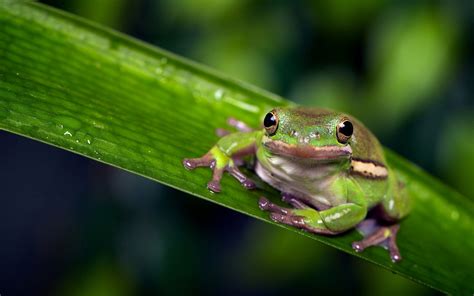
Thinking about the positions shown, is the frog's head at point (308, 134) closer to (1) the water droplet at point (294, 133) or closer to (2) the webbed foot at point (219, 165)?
(1) the water droplet at point (294, 133)

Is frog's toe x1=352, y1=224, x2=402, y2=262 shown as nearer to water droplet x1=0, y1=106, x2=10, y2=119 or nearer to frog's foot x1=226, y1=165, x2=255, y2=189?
frog's foot x1=226, y1=165, x2=255, y2=189

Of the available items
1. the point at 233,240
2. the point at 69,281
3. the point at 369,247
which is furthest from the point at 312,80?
the point at 233,240

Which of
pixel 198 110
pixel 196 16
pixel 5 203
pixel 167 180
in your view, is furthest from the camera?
pixel 5 203

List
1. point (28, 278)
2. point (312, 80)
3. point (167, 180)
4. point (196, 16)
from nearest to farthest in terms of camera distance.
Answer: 1. point (167, 180)
2. point (196, 16)
3. point (312, 80)
4. point (28, 278)

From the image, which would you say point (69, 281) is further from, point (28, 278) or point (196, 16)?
point (28, 278)

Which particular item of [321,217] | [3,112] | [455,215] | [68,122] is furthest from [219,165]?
[455,215]

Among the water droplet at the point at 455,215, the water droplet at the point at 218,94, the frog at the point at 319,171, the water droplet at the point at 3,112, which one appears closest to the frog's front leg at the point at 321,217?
the frog at the point at 319,171
